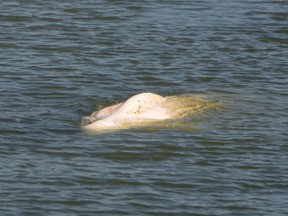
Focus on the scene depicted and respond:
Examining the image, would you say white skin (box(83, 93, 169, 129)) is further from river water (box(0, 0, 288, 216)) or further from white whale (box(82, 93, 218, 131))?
river water (box(0, 0, 288, 216))

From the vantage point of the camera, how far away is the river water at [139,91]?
1464 centimetres

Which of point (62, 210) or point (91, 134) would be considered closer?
point (62, 210)

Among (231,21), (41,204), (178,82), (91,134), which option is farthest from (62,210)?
(231,21)

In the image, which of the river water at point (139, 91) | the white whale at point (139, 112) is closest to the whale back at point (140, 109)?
the white whale at point (139, 112)

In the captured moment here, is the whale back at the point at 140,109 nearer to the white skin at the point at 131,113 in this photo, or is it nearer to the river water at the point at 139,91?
the white skin at the point at 131,113

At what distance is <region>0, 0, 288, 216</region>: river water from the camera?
48.0 ft

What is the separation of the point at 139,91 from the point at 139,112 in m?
2.08

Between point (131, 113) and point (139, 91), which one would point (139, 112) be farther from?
point (139, 91)

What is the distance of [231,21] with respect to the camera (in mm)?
25234

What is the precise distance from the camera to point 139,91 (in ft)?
65.5

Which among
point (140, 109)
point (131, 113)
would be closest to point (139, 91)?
point (140, 109)

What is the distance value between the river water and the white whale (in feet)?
0.95

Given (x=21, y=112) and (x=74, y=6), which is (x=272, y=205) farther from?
(x=74, y=6)

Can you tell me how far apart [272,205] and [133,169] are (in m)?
2.26
